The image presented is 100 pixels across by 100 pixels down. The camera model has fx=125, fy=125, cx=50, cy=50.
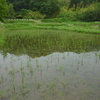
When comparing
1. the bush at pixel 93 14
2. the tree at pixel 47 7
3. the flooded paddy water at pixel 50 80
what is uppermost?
the tree at pixel 47 7

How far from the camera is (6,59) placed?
748 cm

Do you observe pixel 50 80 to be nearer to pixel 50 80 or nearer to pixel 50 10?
pixel 50 80

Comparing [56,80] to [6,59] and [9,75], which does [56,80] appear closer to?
[9,75]

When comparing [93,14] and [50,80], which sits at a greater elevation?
[93,14]

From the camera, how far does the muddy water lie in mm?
3939

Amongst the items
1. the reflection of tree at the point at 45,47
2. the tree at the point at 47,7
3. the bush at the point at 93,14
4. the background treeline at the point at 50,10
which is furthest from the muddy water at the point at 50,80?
the tree at the point at 47,7

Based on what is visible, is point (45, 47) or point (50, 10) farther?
point (50, 10)

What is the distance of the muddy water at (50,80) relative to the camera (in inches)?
155

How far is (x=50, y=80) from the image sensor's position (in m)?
4.87

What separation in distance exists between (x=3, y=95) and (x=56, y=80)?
77.9 inches

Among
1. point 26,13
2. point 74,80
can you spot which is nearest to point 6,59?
point 74,80

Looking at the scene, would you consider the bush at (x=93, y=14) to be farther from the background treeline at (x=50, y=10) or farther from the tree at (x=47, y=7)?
the tree at (x=47, y=7)

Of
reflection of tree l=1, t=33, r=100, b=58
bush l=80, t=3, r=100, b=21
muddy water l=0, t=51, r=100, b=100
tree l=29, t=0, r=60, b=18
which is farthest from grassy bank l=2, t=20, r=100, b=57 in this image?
tree l=29, t=0, r=60, b=18

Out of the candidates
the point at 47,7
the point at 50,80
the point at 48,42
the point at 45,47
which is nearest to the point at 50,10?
the point at 47,7
